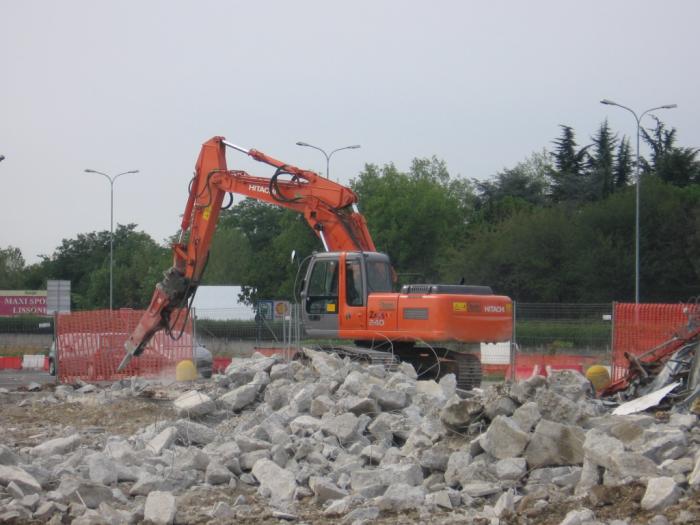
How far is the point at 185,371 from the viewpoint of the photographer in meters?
21.9

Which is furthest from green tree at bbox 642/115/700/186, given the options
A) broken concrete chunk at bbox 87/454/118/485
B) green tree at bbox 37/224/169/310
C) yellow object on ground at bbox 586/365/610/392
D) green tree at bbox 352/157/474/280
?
broken concrete chunk at bbox 87/454/118/485

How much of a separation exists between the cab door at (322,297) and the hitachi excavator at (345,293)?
17mm

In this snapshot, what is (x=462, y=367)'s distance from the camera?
55.3ft

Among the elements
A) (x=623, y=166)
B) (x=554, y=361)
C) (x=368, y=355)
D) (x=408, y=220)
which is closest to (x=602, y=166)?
(x=623, y=166)

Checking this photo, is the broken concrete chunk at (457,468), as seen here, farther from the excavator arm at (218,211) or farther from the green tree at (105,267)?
the green tree at (105,267)

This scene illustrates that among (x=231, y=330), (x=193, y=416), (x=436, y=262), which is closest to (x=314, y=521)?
(x=193, y=416)

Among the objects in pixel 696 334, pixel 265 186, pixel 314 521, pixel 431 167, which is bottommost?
pixel 314 521

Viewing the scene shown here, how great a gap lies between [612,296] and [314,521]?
132 feet

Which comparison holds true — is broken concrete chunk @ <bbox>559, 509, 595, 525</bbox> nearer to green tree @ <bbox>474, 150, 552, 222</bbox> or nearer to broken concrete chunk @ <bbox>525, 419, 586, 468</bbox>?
broken concrete chunk @ <bbox>525, 419, 586, 468</bbox>

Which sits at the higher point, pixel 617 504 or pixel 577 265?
pixel 577 265

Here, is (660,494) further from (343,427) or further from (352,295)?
(352,295)

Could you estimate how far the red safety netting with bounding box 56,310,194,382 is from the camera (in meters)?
23.1

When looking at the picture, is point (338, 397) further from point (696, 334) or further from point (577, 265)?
point (577, 265)

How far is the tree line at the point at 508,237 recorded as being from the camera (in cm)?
4778
